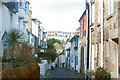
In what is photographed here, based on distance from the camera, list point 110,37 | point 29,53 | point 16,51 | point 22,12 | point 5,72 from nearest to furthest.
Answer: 1. point 5,72
2. point 110,37
3. point 16,51
4. point 29,53
5. point 22,12

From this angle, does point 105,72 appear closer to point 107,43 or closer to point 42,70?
point 107,43

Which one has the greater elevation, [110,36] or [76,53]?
[110,36]

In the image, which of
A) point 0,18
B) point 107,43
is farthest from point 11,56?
point 107,43

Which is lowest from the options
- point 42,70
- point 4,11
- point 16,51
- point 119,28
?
point 42,70

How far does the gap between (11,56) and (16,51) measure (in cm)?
48

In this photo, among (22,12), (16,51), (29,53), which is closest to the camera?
(16,51)

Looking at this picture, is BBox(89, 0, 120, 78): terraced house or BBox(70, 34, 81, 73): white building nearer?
BBox(89, 0, 120, 78): terraced house

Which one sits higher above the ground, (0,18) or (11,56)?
(0,18)

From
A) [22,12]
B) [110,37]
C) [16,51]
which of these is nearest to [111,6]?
[110,37]

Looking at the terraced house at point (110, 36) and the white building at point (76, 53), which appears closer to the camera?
the terraced house at point (110, 36)

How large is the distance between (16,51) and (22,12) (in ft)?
27.7

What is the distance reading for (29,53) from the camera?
15461mm

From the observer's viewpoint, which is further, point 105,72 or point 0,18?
point 0,18

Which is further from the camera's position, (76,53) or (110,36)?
(76,53)
